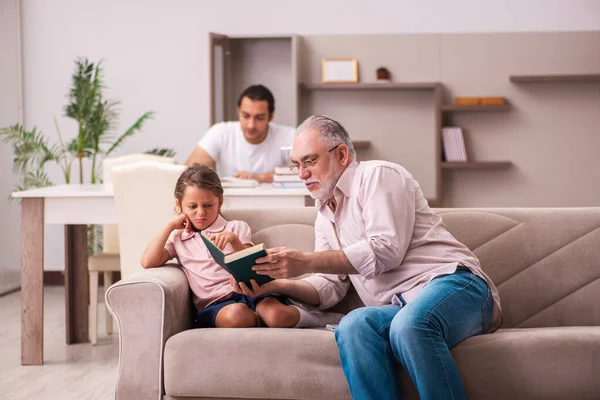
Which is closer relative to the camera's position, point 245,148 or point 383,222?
point 383,222

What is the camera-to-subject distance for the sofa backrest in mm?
2717

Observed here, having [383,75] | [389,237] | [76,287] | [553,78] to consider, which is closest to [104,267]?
[76,287]

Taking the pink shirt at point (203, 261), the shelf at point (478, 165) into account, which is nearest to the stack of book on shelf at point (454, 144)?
the shelf at point (478, 165)

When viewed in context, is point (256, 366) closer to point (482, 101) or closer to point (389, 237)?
point (389, 237)

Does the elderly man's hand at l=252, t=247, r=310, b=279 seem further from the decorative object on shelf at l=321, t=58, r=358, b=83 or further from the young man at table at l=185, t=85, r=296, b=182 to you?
the decorative object on shelf at l=321, t=58, r=358, b=83

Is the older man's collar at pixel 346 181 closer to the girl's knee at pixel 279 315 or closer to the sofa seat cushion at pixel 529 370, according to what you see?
the girl's knee at pixel 279 315

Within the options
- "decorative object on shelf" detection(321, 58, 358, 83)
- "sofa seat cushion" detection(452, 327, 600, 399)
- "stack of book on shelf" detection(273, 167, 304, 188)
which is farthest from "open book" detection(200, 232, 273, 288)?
"decorative object on shelf" detection(321, 58, 358, 83)

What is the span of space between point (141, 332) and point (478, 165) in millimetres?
4020

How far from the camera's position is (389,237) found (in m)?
2.30

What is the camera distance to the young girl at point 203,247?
262 centimetres

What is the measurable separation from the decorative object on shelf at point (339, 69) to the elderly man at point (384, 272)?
345 centimetres

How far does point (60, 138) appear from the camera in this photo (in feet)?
20.6

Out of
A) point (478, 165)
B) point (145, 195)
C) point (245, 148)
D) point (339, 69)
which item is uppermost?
point (339, 69)

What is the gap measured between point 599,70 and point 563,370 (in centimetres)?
429
